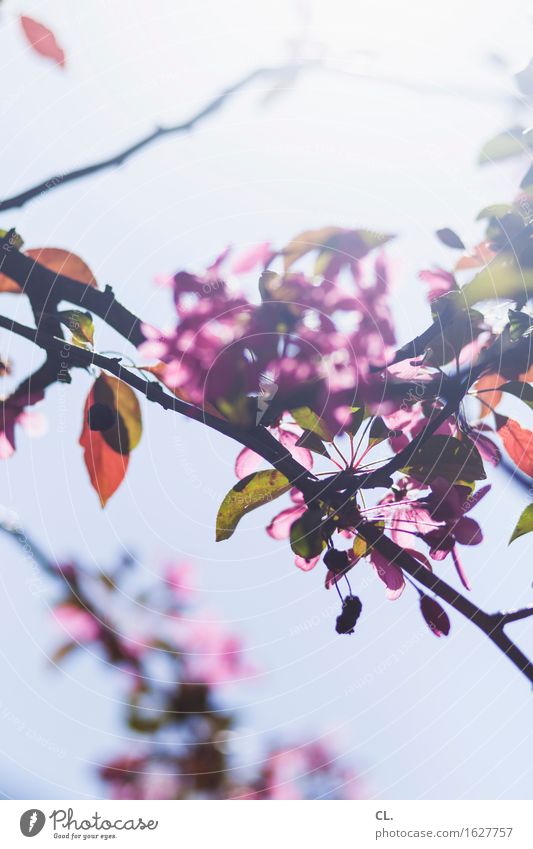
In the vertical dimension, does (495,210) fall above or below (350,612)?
above

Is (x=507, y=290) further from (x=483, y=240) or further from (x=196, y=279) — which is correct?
(x=196, y=279)

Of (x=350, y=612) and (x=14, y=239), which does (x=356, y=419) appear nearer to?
(x=350, y=612)

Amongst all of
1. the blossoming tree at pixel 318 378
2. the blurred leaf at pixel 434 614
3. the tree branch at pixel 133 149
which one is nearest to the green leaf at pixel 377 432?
the blossoming tree at pixel 318 378

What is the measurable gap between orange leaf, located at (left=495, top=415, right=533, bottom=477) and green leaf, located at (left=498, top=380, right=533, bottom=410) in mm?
17

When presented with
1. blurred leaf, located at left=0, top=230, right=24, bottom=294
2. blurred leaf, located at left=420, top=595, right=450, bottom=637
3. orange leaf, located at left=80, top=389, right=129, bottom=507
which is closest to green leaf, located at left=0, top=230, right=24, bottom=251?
blurred leaf, located at left=0, top=230, right=24, bottom=294

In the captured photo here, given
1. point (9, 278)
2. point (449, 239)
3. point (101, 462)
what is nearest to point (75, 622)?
point (101, 462)

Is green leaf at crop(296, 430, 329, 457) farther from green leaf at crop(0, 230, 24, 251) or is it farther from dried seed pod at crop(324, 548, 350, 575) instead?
green leaf at crop(0, 230, 24, 251)

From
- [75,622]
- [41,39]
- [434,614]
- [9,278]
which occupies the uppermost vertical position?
[41,39]

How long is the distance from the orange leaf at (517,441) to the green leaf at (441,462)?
1.9 inches

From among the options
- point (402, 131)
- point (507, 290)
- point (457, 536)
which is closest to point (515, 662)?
point (457, 536)

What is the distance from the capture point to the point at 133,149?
16.4 inches
